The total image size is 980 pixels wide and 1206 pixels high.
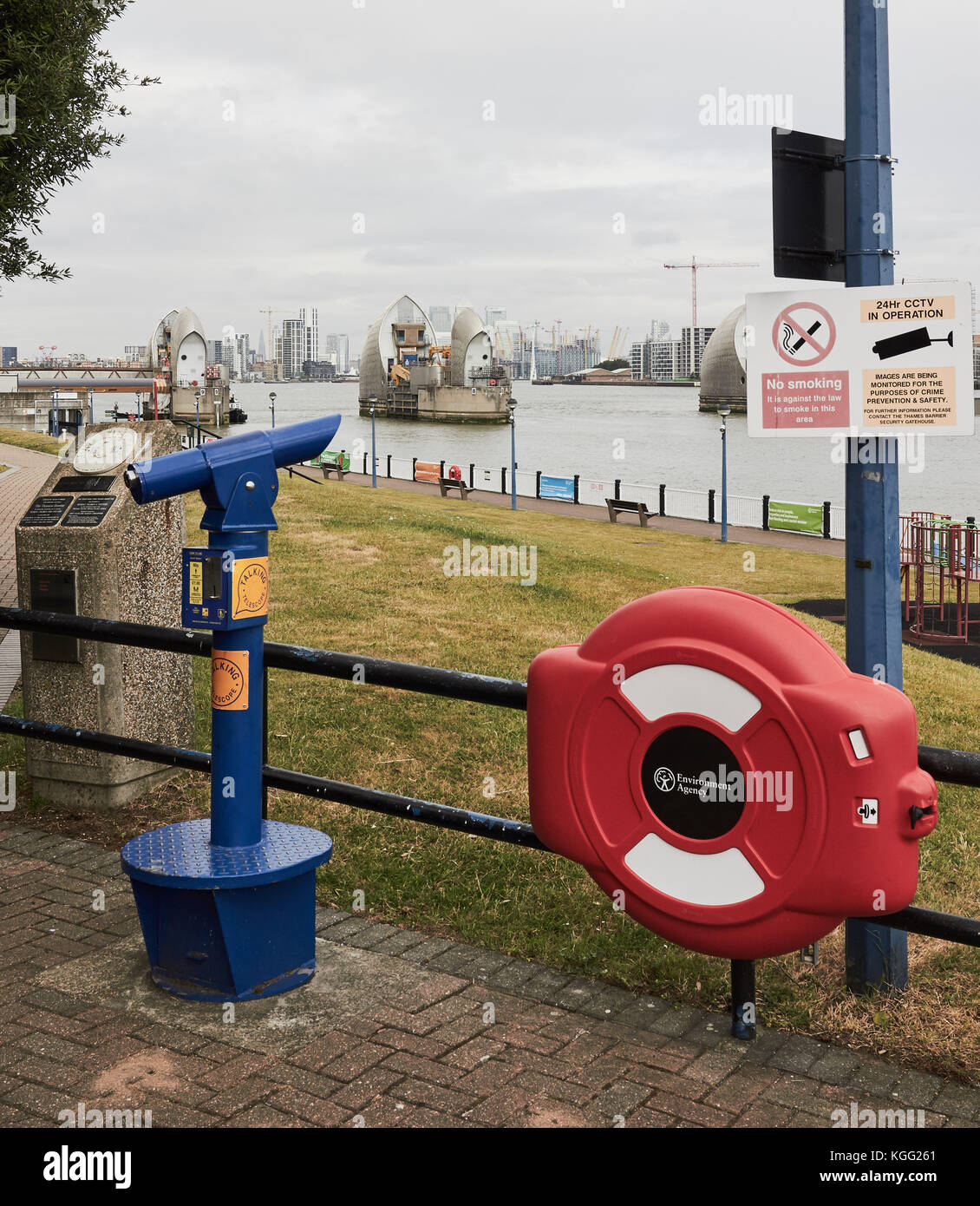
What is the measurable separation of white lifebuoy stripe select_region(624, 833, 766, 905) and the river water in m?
26.5

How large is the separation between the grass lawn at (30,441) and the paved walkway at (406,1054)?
116 feet

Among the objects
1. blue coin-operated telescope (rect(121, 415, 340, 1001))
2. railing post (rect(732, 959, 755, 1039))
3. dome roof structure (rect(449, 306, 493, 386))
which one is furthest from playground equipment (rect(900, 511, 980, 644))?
dome roof structure (rect(449, 306, 493, 386))

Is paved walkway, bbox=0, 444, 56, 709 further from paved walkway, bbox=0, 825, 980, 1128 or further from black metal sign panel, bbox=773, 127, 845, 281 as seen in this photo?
black metal sign panel, bbox=773, 127, 845, 281

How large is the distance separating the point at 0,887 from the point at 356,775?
2.08m

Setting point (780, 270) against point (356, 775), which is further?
point (356, 775)

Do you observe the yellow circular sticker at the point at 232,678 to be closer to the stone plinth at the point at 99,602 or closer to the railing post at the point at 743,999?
the stone plinth at the point at 99,602

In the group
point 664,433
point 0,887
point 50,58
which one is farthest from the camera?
point 664,433

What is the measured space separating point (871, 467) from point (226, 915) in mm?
2520

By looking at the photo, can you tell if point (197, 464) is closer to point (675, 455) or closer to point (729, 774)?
point (729, 774)

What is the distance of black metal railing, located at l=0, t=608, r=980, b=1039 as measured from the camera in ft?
11.4

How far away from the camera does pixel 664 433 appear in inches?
4341

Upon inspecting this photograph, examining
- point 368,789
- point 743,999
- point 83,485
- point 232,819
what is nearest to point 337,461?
point 83,485
